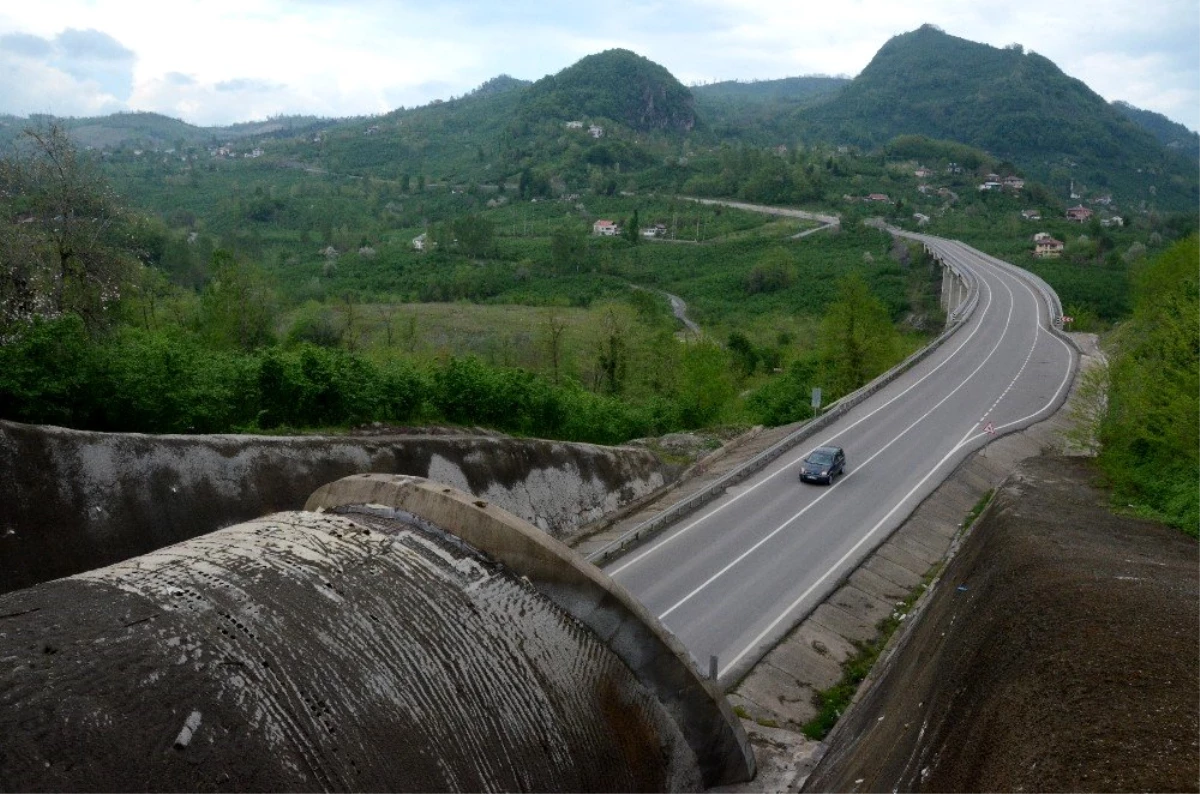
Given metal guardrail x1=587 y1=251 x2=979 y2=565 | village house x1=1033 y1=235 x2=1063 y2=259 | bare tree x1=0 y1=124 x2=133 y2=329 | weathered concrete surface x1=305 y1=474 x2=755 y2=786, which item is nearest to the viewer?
weathered concrete surface x1=305 y1=474 x2=755 y2=786

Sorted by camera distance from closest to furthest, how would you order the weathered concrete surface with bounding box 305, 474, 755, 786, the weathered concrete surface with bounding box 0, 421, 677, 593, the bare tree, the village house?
the weathered concrete surface with bounding box 305, 474, 755, 786
the weathered concrete surface with bounding box 0, 421, 677, 593
the bare tree
the village house

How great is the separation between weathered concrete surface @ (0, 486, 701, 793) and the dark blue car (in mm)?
17009

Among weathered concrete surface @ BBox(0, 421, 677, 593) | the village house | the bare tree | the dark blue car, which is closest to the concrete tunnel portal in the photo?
weathered concrete surface @ BBox(0, 421, 677, 593)

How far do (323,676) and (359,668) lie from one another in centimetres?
31

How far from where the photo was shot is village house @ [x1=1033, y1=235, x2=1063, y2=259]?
92938 mm

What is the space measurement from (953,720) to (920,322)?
6353 cm

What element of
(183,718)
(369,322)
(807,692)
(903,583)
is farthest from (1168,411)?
(369,322)

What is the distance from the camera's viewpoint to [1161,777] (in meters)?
6.99

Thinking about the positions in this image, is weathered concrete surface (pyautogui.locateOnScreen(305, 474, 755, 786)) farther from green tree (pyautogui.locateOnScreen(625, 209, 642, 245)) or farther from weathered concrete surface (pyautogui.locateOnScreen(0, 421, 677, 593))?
green tree (pyautogui.locateOnScreen(625, 209, 642, 245))

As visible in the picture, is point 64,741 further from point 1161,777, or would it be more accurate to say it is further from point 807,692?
point 807,692

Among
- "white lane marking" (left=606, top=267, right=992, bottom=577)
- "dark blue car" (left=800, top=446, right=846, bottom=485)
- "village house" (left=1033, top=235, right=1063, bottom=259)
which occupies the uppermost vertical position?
"village house" (left=1033, top=235, right=1063, bottom=259)

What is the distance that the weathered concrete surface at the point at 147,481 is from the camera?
460 inches

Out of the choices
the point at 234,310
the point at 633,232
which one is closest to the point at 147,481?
the point at 234,310

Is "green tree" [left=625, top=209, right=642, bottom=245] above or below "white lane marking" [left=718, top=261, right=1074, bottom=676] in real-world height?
above
